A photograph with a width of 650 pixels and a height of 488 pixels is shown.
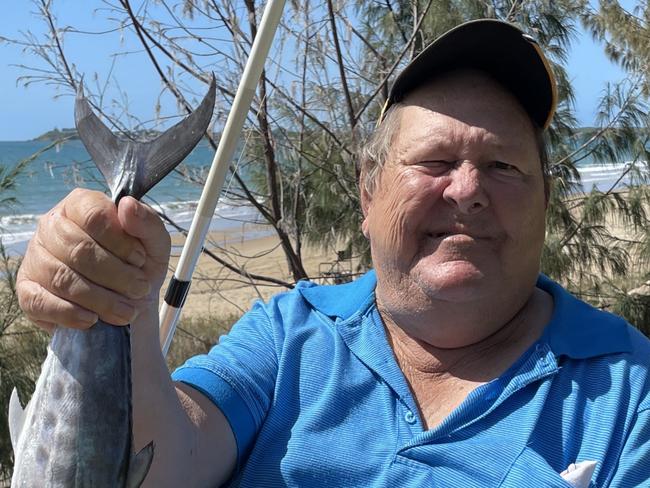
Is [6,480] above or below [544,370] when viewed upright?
below

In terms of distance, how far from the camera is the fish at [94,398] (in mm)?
1634

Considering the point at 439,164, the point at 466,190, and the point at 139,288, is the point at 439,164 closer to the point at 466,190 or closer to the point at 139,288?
the point at 466,190

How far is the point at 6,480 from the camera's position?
4.39m

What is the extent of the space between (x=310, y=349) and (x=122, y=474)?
2.66 ft

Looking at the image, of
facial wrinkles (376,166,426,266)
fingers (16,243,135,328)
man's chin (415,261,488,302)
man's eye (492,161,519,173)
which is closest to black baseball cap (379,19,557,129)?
man's eye (492,161,519,173)

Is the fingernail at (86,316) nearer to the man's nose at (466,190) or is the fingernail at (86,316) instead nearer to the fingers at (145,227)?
the fingers at (145,227)

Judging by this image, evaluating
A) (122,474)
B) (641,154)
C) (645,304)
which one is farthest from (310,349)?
(641,154)

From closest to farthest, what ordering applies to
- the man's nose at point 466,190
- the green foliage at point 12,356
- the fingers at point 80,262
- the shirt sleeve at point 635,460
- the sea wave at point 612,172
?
the fingers at point 80,262 < the shirt sleeve at point 635,460 < the man's nose at point 466,190 < the green foliage at point 12,356 < the sea wave at point 612,172

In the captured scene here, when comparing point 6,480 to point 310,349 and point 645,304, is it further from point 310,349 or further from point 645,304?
point 645,304

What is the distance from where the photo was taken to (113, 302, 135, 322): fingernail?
1.64 metres

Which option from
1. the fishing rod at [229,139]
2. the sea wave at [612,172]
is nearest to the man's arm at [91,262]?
the fishing rod at [229,139]

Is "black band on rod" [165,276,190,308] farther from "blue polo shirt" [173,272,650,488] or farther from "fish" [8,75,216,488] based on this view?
"fish" [8,75,216,488]

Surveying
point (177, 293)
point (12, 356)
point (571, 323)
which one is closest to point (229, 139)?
point (177, 293)

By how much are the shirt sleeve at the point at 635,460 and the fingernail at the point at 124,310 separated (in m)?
1.22
